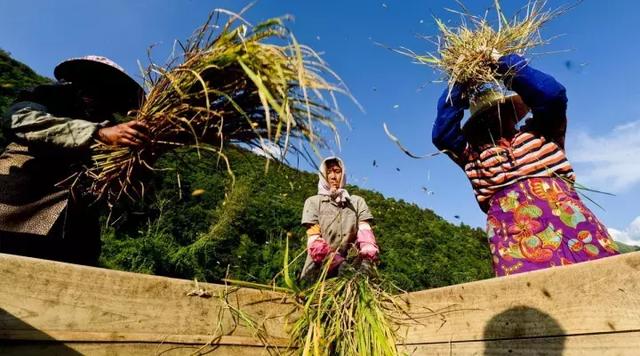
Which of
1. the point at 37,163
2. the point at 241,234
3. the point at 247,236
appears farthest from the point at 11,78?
the point at 37,163

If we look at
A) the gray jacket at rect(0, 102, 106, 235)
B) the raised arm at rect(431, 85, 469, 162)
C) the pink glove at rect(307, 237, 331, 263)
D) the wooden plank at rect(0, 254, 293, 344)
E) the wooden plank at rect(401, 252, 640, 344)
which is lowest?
the wooden plank at rect(0, 254, 293, 344)

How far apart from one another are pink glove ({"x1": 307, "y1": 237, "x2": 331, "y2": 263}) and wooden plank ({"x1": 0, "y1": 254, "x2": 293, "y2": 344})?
1.22 m

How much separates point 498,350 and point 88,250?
71.2 inches

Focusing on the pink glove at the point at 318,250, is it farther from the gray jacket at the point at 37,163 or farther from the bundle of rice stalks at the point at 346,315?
the gray jacket at the point at 37,163

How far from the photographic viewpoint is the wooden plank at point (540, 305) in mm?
1265

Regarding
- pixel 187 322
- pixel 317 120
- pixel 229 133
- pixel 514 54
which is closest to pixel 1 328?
pixel 187 322

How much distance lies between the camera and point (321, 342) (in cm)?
162

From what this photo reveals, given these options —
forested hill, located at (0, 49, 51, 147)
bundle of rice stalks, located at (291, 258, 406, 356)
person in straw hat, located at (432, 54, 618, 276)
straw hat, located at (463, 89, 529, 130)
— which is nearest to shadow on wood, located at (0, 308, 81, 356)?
bundle of rice stalks, located at (291, 258, 406, 356)

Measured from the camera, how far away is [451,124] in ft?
8.26

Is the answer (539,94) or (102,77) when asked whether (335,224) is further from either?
(102,77)

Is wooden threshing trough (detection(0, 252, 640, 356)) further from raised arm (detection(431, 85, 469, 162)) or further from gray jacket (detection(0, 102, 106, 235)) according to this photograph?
raised arm (detection(431, 85, 469, 162))

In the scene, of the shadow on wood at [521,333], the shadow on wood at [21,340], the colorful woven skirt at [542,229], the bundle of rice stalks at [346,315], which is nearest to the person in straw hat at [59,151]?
the shadow on wood at [21,340]

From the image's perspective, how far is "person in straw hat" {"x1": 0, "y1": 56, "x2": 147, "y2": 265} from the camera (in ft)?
5.73

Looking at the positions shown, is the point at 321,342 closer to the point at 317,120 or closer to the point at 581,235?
the point at 317,120
